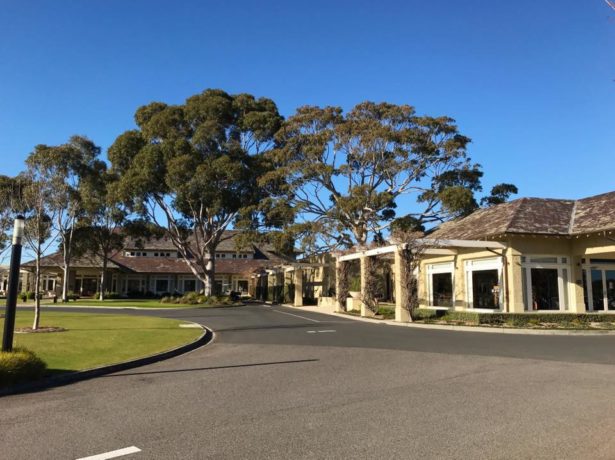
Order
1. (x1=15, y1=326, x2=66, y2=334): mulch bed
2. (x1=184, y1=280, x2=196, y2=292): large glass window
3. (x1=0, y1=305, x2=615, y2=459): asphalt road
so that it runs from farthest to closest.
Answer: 1. (x1=184, y1=280, x2=196, y2=292): large glass window
2. (x1=15, y1=326, x2=66, y2=334): mulch bed
3. (x1=0, y1=305, x2=615, y2=459): asphalt road

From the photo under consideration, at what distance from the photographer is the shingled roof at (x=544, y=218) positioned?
22281mm

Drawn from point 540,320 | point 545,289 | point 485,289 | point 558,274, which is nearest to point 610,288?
point 558,274

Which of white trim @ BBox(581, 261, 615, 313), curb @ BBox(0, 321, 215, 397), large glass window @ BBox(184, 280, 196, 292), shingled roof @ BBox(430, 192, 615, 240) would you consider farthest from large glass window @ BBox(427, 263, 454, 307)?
large glass window @ BBox(184, 280, 196, 292)

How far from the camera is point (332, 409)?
21.9ft

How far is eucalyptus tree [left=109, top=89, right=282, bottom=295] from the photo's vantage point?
120 feet

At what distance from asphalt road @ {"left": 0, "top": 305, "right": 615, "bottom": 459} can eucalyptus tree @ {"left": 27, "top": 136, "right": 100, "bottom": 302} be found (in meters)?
8.94

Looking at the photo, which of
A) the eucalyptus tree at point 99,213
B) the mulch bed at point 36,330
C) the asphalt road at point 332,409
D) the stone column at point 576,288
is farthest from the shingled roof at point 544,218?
the eucalyptus tree at point 99,213

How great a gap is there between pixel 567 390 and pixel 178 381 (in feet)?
20.8

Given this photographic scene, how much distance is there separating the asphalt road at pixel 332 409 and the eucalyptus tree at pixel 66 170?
8943 millimetres

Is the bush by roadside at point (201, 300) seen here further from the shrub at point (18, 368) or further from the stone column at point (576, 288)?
the shrub at point (18, 368)

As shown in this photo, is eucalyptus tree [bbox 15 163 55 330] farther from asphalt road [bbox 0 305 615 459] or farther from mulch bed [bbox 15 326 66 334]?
asphalt road [bbox 0 305 615 459]

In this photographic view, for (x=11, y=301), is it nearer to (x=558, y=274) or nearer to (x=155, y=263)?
(x=558, y=274)

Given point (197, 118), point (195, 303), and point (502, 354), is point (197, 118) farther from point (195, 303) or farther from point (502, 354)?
point (502, 354)

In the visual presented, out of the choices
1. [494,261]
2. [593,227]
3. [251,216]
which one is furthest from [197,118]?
[593,227]
